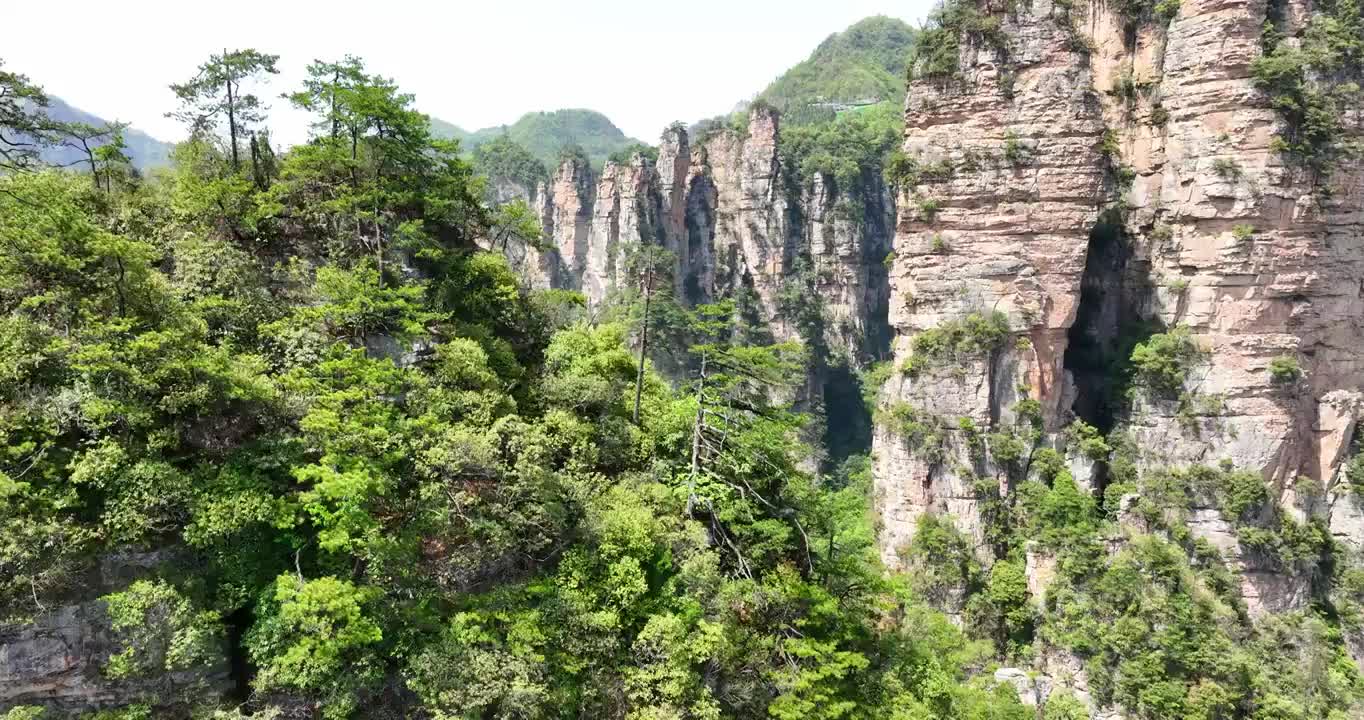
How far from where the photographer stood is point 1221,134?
2588 cm

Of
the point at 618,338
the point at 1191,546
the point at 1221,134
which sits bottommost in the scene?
the point at 1191,546

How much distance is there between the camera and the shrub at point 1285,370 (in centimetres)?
2581

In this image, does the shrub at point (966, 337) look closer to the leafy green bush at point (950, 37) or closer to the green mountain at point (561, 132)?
the leafy green bush at point (950, 37)

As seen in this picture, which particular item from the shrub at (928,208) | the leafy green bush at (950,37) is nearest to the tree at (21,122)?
the shrub at (928,208)

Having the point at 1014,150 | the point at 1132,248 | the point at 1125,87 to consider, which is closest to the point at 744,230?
the point at 1125,87

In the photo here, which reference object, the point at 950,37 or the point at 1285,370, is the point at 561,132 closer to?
the point at 950,37

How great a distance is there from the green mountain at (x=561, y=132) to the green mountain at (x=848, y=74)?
42688 millimetres

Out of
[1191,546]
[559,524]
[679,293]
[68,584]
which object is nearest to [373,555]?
[559,524]

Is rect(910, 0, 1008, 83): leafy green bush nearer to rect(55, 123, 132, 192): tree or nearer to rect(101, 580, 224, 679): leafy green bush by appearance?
rect(55, 123, 132, 192): tree

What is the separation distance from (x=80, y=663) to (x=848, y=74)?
115930 mm

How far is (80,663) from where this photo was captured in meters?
10.8

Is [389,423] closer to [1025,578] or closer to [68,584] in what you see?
[68,584]

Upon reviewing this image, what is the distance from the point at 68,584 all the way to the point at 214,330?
543cm

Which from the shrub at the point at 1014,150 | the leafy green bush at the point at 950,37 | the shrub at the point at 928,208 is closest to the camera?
the shrub at the point at 1014,150
